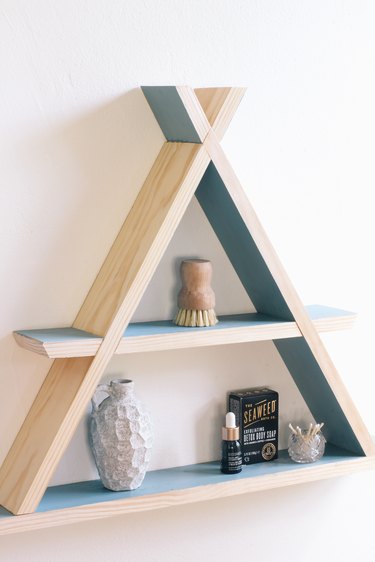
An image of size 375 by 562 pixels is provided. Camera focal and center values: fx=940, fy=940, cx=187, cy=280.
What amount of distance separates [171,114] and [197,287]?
11.2 inches

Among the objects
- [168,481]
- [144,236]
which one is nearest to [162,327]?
[144,236]

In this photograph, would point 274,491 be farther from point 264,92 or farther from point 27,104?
point 27,104

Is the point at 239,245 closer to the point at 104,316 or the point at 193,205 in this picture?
the point at 193,205

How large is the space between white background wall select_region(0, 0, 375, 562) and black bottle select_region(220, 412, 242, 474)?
0.26 feet

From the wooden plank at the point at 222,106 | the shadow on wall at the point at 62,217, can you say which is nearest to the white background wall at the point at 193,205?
the shadow on wall at the point at 62,217

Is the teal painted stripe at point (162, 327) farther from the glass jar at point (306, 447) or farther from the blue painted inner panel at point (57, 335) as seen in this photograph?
the glass jar at point (306, 447)

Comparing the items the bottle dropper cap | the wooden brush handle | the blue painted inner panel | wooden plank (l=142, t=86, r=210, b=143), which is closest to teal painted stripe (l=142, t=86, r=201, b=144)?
wooden plank (l=142, t=86, r=210, b=143)

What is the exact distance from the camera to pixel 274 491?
1.78m

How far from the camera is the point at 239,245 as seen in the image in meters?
1.59

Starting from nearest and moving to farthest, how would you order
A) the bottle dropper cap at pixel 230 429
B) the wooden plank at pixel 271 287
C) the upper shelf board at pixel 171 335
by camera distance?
1. the upper shelf board at pixel 171 335
2. the wooden plank at pixel 271 287
3. the bottle dropper cap at pixel 230 429

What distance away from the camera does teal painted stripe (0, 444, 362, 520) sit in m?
1.47

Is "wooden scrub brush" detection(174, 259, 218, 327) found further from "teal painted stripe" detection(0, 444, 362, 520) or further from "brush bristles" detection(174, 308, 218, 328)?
"teal painted stripe" detection(0, 444, 362, 520)

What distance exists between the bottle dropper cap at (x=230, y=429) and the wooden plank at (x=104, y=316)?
0.96 ft

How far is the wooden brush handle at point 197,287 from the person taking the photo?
1546 mm
